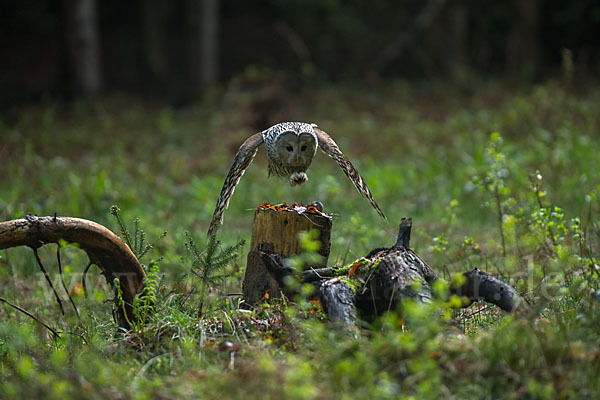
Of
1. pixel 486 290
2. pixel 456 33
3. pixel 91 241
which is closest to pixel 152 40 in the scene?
pixel 456 33

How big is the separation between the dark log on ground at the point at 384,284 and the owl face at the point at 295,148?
26.4 inches

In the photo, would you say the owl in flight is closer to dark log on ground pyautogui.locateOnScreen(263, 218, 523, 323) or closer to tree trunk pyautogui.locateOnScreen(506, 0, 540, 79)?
dark log on ground pyautogui.locateOnScreen(263, 218, 523, 323)

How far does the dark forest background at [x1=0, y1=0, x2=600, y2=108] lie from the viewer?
1611 cm

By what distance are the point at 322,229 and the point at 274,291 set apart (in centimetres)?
49

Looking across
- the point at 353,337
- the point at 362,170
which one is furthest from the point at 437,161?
the point at 353,337

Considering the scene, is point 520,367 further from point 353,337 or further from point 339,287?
point 339,287

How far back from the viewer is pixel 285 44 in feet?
70.8

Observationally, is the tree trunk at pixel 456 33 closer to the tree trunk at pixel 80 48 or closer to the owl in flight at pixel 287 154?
the tree trunk at pixel 80 48

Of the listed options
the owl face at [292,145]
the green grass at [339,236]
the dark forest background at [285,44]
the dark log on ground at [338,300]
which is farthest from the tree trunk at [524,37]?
the dark log on ground at [338,300]

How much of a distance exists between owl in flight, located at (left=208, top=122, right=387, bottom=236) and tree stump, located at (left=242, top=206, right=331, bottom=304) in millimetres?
321

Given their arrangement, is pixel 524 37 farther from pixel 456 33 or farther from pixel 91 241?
pixel 91 241

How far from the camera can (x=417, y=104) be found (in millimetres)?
15641

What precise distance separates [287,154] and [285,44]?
18319 mm

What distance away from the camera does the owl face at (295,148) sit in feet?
13.0
